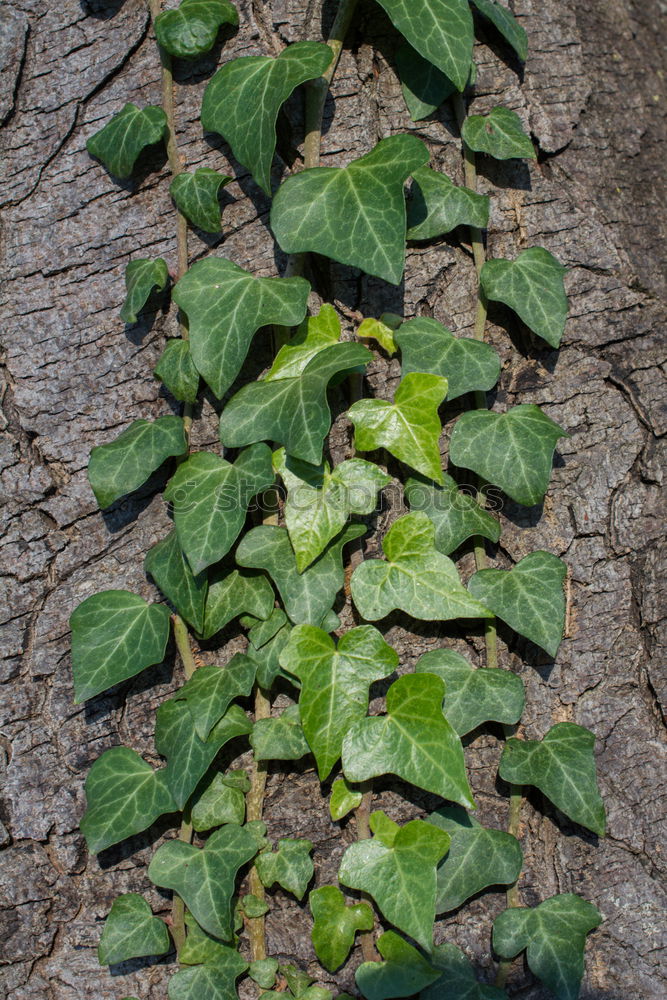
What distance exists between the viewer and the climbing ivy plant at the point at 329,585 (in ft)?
3.34

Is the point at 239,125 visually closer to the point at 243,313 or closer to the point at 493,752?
the point at 243,313

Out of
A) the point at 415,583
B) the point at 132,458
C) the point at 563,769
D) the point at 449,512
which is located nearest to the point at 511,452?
the point at 449,512

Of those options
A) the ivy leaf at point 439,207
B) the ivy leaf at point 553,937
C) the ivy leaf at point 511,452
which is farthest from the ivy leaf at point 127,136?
the ivy leaf at point 553,937

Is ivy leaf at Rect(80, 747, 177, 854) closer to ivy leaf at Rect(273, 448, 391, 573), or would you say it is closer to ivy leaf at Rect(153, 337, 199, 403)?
ivy leaf at Rect(273, 448, 391, 573)

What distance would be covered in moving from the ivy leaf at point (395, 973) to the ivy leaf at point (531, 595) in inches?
17.1

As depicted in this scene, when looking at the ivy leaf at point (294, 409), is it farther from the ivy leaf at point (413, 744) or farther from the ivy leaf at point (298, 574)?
the ivy leaf at point (413, 744)

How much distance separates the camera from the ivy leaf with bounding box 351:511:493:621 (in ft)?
3.42

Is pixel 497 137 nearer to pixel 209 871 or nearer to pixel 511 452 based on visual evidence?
pixel 511 452

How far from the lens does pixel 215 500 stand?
41.9 inches

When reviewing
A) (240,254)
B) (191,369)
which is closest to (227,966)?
(191,369)

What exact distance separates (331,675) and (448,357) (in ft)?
1.57

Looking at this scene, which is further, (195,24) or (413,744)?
(195,24)

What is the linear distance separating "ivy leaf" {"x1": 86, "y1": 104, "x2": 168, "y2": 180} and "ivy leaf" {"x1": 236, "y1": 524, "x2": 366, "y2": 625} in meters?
0.60

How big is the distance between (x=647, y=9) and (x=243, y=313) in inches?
43.2
